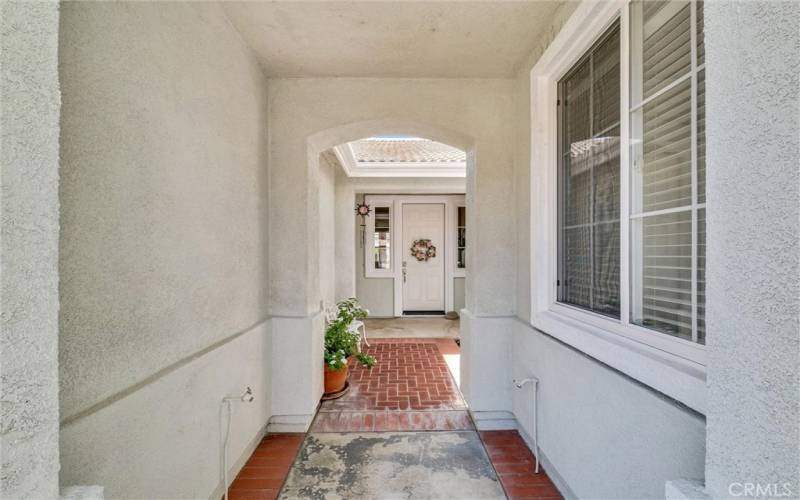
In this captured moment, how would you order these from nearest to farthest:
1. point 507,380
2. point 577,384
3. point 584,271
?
point 577,384 → point 584,271 → point 507,380

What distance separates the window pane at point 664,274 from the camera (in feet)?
4.04

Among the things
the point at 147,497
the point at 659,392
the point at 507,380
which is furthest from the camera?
the point at 507,380

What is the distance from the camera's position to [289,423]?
2.63 meters

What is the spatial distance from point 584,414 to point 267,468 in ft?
6.46

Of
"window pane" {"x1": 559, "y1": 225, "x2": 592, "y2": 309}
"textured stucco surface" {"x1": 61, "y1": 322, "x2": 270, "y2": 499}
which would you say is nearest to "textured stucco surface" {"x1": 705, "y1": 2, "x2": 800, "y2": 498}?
"window pane" {"x1": 559, "y1": 225, "x2": 592, "y2": 309}

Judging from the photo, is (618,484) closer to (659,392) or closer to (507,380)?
(659,392)

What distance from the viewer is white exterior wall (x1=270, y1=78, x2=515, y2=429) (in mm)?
2652

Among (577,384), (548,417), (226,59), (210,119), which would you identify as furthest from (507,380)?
(226,59)

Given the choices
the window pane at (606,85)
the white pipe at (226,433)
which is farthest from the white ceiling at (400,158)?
the white pipe at (226,433)

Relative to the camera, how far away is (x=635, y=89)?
59.2 inches

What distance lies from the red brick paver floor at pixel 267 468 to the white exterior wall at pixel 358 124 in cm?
17

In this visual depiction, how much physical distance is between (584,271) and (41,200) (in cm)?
222
